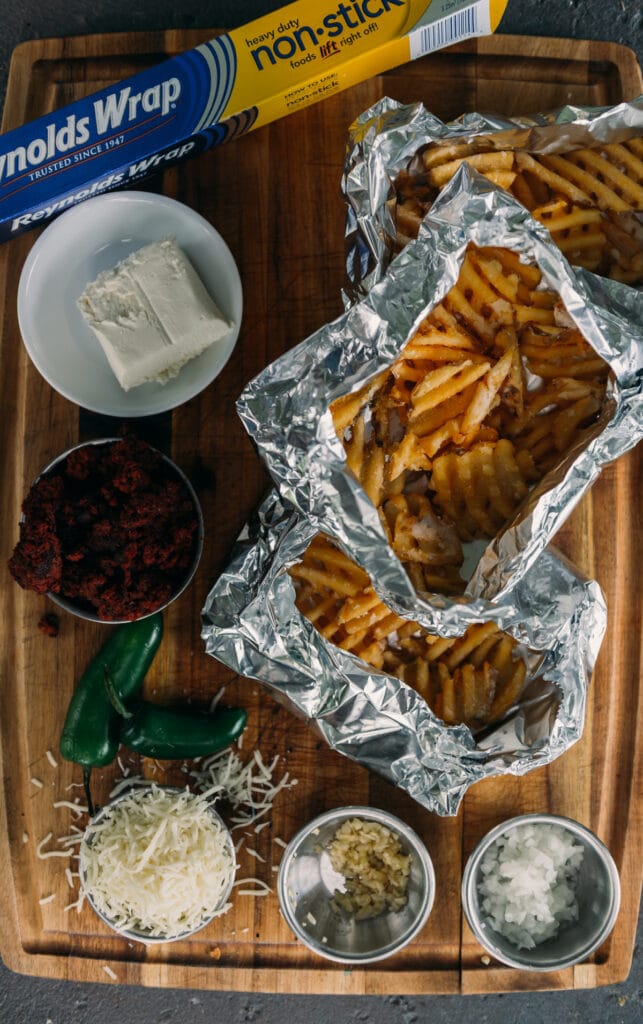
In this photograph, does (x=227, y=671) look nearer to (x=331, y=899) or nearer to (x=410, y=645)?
(x=410, y=645)

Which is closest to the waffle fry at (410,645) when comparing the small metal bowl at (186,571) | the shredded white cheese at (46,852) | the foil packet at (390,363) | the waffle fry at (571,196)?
the foil packet at (390,363)

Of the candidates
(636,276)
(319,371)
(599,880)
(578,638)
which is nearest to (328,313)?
(319,371)

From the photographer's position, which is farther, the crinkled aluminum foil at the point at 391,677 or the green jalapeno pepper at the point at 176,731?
the green jalapeno pepper at the point at 176,731

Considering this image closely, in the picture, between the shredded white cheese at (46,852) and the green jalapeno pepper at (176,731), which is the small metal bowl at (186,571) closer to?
the green jalapeno pepper at (176,731)

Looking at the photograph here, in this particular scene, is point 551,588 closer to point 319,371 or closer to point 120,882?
point 319,371

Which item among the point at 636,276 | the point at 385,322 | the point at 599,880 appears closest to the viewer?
the point at 385,322

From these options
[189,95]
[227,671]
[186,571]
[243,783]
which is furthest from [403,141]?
[243,783]
